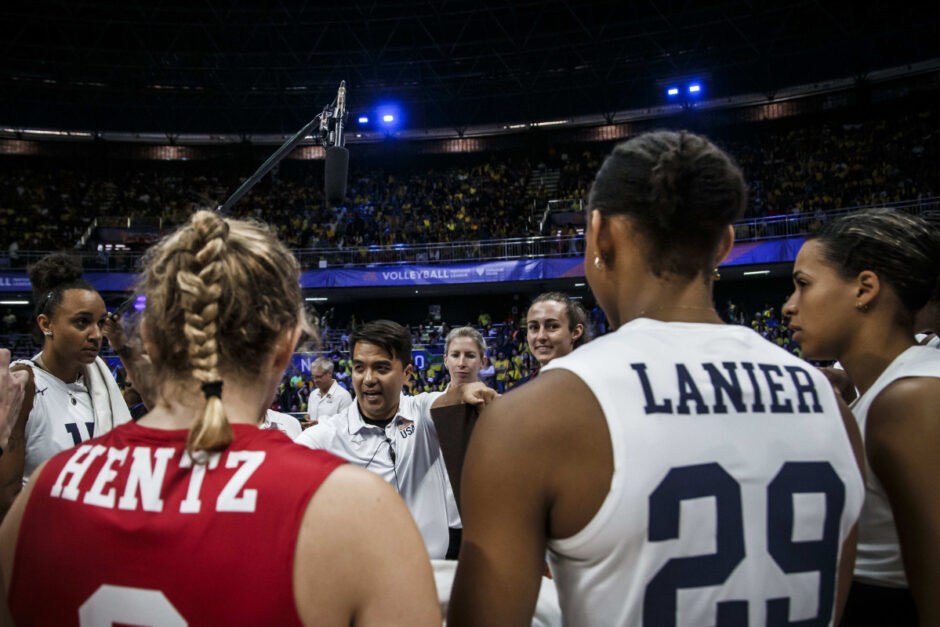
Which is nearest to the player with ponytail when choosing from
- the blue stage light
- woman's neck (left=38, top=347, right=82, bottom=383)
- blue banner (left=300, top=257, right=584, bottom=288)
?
woman's neck (left=38, top=347, right=82, bottom=383)

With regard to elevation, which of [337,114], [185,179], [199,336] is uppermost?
[185,179]

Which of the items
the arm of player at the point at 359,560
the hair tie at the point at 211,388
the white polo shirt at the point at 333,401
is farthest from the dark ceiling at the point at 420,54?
the arm of player at the point at 359,560

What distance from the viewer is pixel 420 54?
22.4 meters

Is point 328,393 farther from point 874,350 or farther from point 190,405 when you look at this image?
point 190,405

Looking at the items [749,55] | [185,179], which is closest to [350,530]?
[749,55]

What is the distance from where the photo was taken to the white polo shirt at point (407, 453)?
337 cm

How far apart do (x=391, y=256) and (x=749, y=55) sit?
13945 mm

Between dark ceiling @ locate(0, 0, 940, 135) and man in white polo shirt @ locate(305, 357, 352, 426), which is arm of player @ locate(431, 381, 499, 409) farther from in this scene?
dark ceiling @ locate(0, 0, 940, 135)

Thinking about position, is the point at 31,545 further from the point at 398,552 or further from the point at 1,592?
the point at 398,552

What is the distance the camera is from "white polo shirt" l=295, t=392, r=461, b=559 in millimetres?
3369

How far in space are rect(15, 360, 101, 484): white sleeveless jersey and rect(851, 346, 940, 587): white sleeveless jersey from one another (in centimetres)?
361

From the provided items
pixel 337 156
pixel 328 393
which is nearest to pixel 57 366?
pixel 337 156

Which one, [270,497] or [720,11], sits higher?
[720,11]

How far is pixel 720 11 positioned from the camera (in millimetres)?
19562
